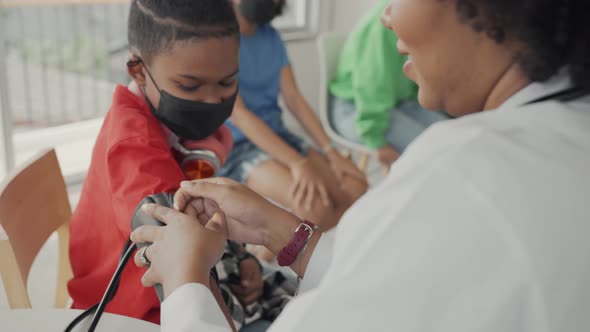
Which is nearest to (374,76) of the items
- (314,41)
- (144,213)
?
(314,41)

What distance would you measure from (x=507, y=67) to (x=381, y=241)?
30 cm

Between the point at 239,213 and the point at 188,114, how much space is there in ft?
1.01

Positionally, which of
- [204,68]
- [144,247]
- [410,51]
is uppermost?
[410,51]

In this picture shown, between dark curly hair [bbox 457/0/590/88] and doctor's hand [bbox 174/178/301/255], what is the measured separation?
0.50m

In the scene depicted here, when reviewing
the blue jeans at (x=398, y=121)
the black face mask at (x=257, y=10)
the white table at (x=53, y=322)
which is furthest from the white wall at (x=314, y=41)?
the white table at (x=53, y=322)

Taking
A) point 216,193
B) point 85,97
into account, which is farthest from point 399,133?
point 85,97

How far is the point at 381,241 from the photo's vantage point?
2.11ft

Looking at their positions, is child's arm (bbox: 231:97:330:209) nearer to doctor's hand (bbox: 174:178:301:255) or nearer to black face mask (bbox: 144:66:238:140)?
black face mask (bbox: 144:66:238:140)

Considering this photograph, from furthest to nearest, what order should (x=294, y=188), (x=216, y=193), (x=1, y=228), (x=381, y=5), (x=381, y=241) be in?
(x=381, y=5), (x=294, y=188), (x=1, y=228), (x=216, y=193), (x=381, y=241)

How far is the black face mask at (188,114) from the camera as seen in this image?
130cm

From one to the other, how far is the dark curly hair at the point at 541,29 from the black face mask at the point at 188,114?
2.26ft

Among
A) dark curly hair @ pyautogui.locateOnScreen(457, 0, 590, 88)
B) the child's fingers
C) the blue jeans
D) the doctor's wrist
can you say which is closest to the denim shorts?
the blue jeans

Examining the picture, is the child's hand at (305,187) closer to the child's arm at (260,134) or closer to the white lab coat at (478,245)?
the child's arm at (260,134)

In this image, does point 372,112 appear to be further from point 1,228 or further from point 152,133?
point 1,228
